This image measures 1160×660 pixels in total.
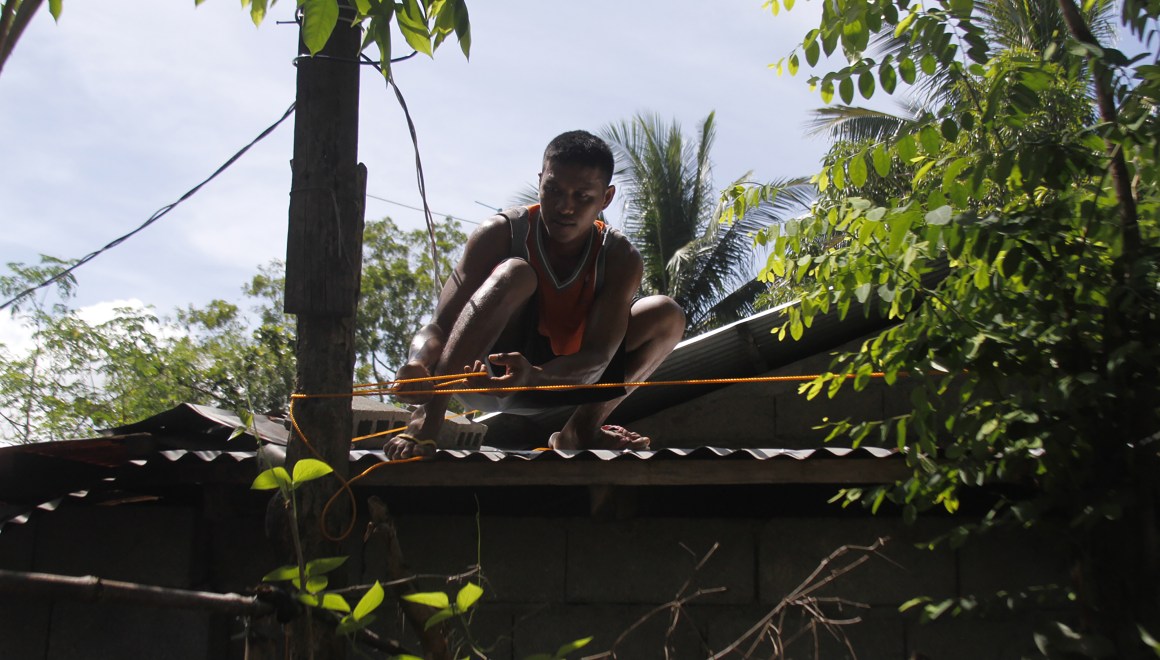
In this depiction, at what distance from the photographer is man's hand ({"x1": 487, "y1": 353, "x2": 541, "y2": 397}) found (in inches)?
156

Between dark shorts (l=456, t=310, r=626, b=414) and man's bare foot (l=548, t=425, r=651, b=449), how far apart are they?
0.63 feet

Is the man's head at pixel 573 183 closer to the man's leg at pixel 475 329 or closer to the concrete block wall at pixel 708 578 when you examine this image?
the man's leg at pixel 475 329

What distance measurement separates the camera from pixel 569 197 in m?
4.69

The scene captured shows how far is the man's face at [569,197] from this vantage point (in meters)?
4.68

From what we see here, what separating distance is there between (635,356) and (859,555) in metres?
1.30

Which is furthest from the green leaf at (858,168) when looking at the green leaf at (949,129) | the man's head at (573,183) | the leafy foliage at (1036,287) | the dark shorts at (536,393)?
the dark shorts at (536,393)

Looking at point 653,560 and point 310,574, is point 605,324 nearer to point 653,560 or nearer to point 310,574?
point 653,560

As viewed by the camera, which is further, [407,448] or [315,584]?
[407,448]

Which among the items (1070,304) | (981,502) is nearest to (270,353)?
(981,502)

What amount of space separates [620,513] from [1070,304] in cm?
203

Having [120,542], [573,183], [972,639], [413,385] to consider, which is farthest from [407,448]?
[972,639]

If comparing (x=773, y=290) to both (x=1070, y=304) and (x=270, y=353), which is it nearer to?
(x=270, y=353)

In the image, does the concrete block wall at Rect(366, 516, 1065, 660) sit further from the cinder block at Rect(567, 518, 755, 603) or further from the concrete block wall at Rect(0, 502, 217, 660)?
the concrete block wall at Rect(0, 502, 217, 660)

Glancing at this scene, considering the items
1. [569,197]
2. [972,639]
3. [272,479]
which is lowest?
[972,639]
